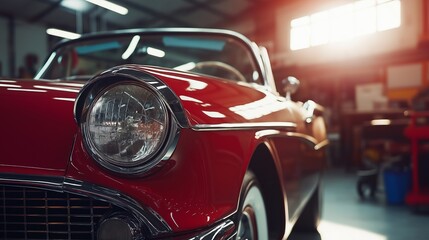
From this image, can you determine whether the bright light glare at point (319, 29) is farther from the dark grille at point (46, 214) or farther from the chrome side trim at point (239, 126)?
the dark grille at point (46, 214)

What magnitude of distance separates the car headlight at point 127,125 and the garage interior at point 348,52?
4.22 ft

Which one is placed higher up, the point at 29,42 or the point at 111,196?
the point at 29,42

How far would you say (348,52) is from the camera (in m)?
4.51

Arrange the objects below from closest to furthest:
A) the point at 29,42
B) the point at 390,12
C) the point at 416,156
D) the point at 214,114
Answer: the point at 214,114 < the point at 390,12 < the point at 416,156 < the point at 29,42

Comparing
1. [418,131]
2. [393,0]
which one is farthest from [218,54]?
[418,131]

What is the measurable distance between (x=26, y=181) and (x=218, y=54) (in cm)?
133

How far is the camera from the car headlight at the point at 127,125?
2.93ft

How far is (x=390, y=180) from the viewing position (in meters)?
3.54

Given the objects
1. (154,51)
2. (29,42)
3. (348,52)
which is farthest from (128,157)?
(29,42)

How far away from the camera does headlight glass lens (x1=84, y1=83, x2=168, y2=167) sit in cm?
89

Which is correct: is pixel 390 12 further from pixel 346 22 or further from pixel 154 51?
pixel 154 51

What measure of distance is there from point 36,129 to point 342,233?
206 cm

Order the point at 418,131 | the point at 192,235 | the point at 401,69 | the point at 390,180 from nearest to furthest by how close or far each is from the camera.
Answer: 1. the point at 192,235
2. the point at 418,131
3. the point at 390,180
4. the point at 401,69

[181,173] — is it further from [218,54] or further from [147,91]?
[218,54]
